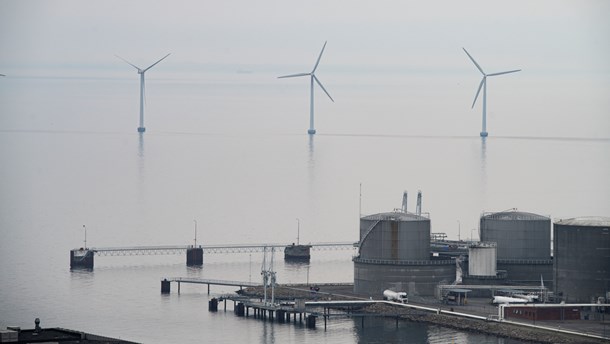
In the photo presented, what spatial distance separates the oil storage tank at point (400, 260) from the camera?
85625 millimetres

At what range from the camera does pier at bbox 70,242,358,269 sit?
102 m

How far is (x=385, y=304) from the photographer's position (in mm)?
83250

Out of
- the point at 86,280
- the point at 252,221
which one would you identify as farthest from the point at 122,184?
the point at 86,280

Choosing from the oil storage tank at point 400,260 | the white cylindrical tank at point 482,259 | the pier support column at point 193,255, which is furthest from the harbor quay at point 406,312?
the pier support column at point 193,255

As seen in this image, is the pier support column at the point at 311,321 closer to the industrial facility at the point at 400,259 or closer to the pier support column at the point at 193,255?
the industrial facility at the point at 400,259

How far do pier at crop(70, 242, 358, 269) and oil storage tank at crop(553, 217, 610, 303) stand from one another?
1962 cm

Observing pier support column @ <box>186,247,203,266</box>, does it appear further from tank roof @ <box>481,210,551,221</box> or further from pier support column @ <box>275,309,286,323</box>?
pier support column @ <box>275,309,286,323</box>

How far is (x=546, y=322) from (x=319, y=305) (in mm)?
11823

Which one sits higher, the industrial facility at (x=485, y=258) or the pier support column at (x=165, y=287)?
the industrial facility at (x=485, y=258)

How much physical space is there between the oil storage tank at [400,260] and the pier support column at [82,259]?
21454 millimetres

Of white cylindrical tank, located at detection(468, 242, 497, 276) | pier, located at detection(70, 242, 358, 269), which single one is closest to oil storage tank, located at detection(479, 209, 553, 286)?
white cylindrical tank, located at detection(468, 242, 497, 276)

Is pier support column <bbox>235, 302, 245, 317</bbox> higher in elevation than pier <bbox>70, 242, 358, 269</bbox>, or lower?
lower

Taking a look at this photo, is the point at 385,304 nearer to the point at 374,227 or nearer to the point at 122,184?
the point at 374,227

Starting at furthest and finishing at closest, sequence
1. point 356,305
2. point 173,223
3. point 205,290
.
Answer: point 173,223 < point 205,290 < point 356,305
